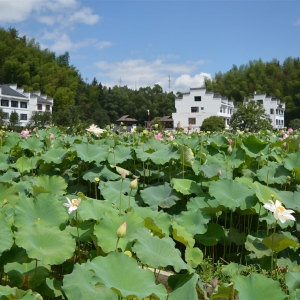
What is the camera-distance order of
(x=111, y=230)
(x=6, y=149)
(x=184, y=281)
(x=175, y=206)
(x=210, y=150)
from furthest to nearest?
(x=6, y=149) < (x=210, y=150) < (x=175, y=206) < (x=111, y=230) < (x=184, y=281)

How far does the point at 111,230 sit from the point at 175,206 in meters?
0.90

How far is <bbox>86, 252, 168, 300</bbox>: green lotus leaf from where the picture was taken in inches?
38.0

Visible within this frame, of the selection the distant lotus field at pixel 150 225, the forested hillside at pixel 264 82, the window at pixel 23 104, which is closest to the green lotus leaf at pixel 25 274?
the distant lotus field at pixel 150 225

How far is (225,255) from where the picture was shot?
2055mm

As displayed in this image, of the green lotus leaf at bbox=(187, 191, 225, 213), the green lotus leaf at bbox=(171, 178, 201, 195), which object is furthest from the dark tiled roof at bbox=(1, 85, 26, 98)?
the green lotus leaf at bbox=(187, 191, 225, 213)

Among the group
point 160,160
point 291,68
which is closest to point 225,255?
point 160,160

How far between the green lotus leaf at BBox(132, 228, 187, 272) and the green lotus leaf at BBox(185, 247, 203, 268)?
11.0 inches

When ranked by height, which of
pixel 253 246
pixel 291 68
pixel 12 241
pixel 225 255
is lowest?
pixel 225 255

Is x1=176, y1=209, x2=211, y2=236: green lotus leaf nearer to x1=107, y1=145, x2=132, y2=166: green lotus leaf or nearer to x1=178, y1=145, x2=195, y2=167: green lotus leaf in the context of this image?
x1=178, y1=145, x2=195, y2=167: green lotus leaf

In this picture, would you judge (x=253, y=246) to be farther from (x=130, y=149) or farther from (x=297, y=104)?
(x=297, y=104)

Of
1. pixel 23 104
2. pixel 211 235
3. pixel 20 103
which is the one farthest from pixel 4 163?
pixel 23 104

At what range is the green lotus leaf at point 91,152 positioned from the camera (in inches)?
92.9

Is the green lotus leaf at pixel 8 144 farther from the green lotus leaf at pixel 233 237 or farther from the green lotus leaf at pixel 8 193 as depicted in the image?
the green lotus leaf at pixel 233 237

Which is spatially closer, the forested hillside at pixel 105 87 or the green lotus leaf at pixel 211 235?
the green lotus leaf at pixel 211 235
